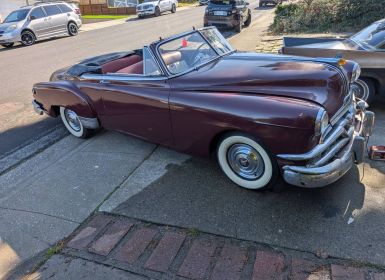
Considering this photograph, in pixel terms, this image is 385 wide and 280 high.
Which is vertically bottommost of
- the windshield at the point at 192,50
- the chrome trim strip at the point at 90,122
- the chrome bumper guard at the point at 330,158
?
the chrome trim strip at the point at 90,122

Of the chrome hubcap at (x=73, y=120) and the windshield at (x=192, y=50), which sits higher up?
the windshield at (x=192, y=50)

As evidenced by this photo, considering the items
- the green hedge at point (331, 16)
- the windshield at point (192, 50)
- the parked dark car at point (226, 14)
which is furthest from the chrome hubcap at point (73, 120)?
the parked dark car at point (226, 14)

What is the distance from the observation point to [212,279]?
2.66 m

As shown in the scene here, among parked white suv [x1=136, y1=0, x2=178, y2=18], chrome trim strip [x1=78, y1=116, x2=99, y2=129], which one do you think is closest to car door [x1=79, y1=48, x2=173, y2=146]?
chrome trim strip [x1=78, y1=116, x2=99, y2=129]

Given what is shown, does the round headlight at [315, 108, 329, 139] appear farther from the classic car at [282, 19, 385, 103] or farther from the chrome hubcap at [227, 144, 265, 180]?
the classic car at [282, 19, 385, 103]

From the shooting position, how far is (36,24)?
53.7 feet

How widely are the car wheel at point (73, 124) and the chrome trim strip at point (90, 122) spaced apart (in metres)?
0.22

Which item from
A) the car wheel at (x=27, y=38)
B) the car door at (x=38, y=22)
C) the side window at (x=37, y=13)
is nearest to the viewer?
the car wheel at (x=27, y=38)

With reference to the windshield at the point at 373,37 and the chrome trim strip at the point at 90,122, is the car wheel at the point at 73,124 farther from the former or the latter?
the windshield at the point at 373,37

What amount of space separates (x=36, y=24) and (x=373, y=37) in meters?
15.1

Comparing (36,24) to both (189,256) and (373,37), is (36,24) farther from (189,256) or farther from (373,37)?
(189,256)

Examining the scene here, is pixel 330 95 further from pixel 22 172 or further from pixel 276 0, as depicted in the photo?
pixel 276 0

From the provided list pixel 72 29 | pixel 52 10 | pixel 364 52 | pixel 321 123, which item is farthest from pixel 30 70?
pixel 321 123

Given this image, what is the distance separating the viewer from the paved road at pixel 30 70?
19.5 feet
